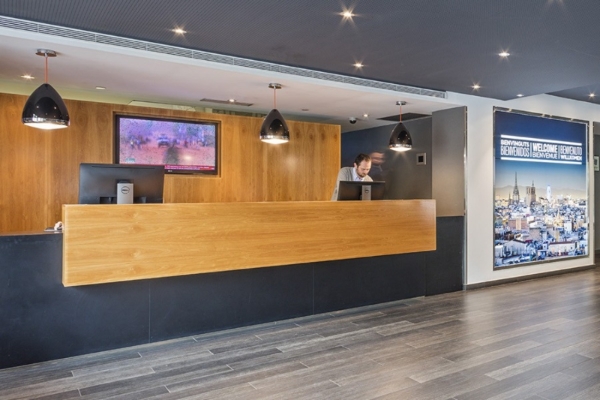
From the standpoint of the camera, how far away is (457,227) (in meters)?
6.50

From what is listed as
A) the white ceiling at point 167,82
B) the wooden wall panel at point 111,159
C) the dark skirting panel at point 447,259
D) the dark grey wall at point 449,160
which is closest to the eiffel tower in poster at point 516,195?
the dark grey wall at point 449,160

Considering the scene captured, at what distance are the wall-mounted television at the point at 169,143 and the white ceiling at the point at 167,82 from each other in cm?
34

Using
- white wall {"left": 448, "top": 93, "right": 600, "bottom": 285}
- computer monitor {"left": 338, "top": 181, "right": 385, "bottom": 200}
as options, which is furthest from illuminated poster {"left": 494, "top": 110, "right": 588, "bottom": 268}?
computer monitor {"left": 338, "top": 181, "right": 385, "bottom": 200}

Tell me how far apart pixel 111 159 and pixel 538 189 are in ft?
21.3

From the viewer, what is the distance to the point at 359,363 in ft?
12.0

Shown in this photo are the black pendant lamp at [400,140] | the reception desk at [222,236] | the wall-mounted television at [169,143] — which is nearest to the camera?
the reception desk at [222,236]

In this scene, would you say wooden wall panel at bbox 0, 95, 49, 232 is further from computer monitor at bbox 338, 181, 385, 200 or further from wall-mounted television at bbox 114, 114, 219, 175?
computer monitor at bbox 338, 181, 385, 200

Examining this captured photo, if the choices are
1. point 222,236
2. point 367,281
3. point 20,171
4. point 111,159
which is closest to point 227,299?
point 222,236

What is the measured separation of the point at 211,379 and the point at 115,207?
63.2 inches

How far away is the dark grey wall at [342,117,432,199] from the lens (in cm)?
844

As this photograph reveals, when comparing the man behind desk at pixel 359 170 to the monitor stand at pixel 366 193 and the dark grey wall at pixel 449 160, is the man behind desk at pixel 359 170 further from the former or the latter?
the dark grey wall at pixel 449 160

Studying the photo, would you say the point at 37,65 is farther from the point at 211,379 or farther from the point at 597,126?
the point at 597,126

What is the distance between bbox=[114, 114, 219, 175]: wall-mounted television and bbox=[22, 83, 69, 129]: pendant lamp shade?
1993 mm

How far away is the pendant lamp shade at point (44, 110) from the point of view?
13.2 ft
